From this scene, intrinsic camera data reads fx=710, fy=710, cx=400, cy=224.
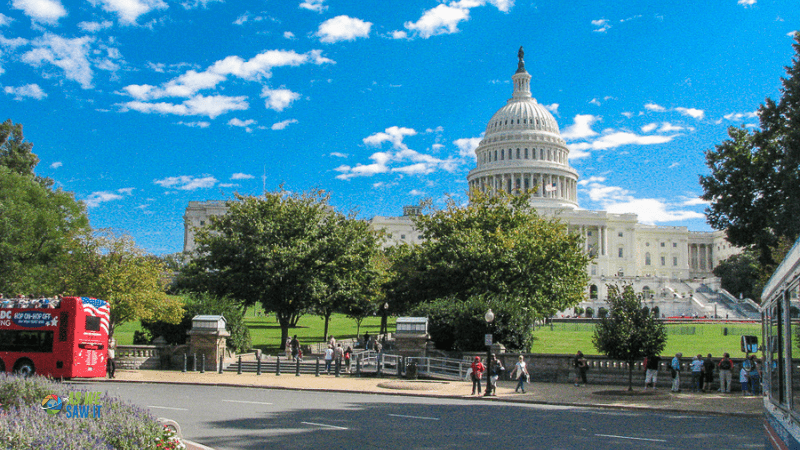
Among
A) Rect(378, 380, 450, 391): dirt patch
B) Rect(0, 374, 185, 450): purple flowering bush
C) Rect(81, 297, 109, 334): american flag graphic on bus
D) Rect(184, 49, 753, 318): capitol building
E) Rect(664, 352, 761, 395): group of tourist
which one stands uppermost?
Rect(184, 49, 753, 318): capitol building

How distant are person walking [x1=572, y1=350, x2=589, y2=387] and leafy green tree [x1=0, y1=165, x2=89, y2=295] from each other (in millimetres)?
26968

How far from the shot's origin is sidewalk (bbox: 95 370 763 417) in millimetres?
21969

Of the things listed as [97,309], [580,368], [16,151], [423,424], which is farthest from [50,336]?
[16,151]

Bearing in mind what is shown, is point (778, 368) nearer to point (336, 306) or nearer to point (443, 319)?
point (443, 319)

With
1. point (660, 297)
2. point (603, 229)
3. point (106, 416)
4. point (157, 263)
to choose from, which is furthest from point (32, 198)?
point (603, 229)

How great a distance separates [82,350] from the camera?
27750 millimetres

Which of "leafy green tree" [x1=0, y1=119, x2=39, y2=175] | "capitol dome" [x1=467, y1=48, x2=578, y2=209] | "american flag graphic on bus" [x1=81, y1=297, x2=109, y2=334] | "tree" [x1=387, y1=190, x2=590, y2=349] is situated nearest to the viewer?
"american flag graphic on bus" [x1=81, y1=297, x2=109, y2=334]

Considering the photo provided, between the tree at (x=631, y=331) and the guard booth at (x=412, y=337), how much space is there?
8900mm

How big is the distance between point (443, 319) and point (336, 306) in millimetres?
10324

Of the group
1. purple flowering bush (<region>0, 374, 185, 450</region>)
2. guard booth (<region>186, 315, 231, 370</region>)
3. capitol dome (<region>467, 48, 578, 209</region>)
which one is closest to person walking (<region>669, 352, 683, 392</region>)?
guard booth (<region>186, 315, 231, 370</region>)

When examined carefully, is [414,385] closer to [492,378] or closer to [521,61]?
[492,378]

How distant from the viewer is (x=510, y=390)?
2706 cm

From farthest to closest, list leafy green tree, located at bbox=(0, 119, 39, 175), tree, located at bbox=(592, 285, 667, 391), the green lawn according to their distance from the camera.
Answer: leafy green tree, located at bbox=(0, 119, 39, 175) → the green lawn → tree, located at bbox=(592, 285, 667, 391)

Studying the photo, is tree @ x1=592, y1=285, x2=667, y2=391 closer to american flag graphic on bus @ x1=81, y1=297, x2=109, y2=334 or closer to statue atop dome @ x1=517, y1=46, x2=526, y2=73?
american flag graphic on bus @ x1=81, y1=297, x2=109, y2=334
